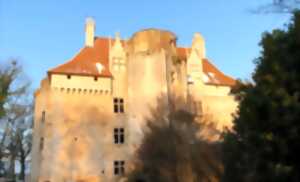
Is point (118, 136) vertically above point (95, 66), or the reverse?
point (95, 66)

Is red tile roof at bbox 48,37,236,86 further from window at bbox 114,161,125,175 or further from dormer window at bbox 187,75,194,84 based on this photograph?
window at bbox 114,161,125,175

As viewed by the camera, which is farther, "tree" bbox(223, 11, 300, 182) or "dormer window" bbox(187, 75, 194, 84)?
"dormer window" bbox(187, 75, 194, 84)

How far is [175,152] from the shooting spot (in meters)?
22.8

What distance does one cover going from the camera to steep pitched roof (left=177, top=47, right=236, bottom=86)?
30.6 meters

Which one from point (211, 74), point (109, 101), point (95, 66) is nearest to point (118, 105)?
point (109, 101)

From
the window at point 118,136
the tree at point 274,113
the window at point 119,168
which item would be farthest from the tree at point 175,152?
the tree at point 274,113

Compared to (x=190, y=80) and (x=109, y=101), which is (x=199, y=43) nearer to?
(x=190, y=80)

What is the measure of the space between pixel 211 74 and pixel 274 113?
73.1 feet

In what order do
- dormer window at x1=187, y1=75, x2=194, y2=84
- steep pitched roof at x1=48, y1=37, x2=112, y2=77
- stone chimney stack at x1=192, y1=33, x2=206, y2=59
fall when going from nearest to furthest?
steep pitched roof at x1=48, y1=37, x2=112, y2=77, dormer window at x1=187, y1=75, x2=194, y2=84, stone chimney stack at x1=192, y1=33, x2=206, y2=59

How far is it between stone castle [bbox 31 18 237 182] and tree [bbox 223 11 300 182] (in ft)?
54.3

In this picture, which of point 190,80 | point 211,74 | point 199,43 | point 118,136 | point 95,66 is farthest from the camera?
point 199,43

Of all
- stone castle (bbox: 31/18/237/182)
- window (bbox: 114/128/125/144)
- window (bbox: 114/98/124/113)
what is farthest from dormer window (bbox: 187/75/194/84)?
window (bbox: 114/128/125/144)

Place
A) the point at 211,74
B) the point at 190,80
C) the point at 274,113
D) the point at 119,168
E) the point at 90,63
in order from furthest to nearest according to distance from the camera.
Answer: the point at 211,74 → the point at 190,80 → the point at 90,63 → the point at 119,168 → the point at 274,113

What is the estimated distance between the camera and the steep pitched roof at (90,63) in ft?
89.5
